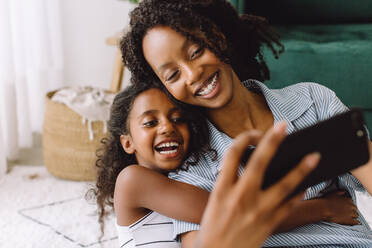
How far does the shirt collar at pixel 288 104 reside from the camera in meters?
0.91

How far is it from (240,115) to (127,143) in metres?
0.29

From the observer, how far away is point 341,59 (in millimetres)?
1519

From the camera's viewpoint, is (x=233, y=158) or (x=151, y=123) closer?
(x=233, y=158)

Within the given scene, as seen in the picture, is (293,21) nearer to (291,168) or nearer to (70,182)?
(70,182)

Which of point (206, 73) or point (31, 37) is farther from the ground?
point (206, 73)

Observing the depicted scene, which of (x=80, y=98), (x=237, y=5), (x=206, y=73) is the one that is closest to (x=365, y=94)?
(x=237, y=5)

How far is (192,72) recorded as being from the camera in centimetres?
87

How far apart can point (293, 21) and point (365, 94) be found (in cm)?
81

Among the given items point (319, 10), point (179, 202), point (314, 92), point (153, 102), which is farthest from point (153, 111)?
point (319, 10)

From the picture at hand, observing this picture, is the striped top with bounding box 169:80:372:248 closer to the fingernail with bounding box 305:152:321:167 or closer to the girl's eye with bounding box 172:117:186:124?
the girl's eye with bounding box 172:117:186:124

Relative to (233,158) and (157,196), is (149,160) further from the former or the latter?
(233,158)

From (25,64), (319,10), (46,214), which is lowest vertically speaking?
(46,214)

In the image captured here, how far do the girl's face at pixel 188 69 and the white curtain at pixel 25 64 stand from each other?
125 centimetres

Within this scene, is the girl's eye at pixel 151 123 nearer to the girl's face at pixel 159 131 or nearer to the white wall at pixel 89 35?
the girl's face at pixel 159 131
